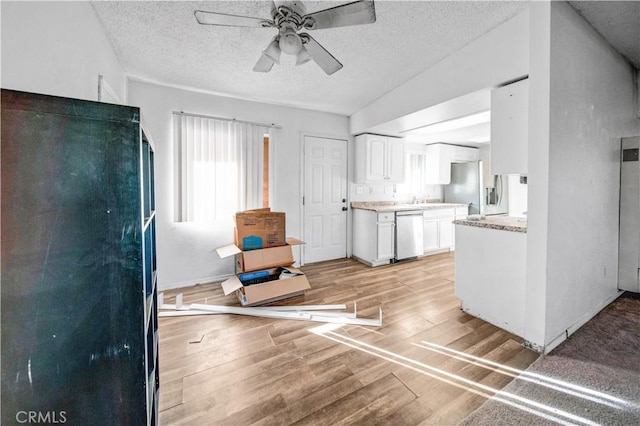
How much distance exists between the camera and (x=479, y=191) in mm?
5047

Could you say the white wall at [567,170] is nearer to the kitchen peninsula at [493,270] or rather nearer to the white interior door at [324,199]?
the kitchen peninsula at [493,270]

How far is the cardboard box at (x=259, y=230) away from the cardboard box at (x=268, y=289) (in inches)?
14.9

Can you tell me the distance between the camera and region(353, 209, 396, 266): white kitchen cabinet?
4156 mm

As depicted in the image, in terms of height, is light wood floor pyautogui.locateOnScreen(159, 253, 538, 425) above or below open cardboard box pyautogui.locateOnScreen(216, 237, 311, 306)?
below

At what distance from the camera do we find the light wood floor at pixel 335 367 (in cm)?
146

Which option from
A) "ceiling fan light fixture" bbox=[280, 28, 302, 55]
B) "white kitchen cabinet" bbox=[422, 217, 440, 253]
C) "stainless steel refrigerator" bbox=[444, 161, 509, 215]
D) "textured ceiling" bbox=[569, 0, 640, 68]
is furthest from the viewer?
"stainless steel refrigerator" bbox=[444, 161, 509, 215]

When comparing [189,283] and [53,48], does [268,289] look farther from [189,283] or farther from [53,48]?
[53,48]

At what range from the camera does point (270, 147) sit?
3.81 m

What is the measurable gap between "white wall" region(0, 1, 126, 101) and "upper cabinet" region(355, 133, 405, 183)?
344cm

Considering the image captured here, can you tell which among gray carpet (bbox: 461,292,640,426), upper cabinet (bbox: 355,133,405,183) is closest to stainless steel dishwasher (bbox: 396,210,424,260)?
upper cabinet (bbox: 355,133,405,183)

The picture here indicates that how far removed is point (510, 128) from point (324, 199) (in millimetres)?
2741

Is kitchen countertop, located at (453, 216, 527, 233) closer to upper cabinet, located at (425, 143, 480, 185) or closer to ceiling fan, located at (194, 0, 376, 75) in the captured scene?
ceiling fan, located at (194, 0, 376, 75)

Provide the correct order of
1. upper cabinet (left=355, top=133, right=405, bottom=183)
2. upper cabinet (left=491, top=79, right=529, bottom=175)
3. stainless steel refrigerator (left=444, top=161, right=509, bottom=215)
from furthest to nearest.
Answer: stainless steel refrigerator (left=444, top=161, right=509, bottom=215) → upper cabinet (left=355, top=133, right=405, bottom=183) → upper cabinet (left=491, top=79, right=529, bottom=175)

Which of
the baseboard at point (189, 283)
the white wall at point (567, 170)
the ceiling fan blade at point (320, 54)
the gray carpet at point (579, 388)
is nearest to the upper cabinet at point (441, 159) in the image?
the white wall at point (567, 170)
